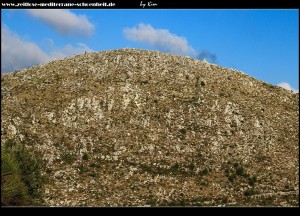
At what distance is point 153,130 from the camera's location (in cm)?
4925

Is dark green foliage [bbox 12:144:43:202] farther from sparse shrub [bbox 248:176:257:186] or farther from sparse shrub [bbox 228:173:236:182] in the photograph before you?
sparse shrub [bbox 248:176:257:186]

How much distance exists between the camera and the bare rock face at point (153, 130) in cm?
3925

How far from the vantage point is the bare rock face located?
39250 millimetres

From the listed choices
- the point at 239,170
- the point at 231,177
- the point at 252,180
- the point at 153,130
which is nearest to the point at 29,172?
the point at 153,130

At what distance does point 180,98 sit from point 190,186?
58.5 feet

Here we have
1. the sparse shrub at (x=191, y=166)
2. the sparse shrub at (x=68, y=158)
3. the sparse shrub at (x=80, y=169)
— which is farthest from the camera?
the sparse shrub at (x=68, y=158)

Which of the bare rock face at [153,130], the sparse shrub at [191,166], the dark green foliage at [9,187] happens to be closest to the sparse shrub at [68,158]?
the bare rock face at [153,130]

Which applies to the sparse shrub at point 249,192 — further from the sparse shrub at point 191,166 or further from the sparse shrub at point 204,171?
the sparse shrub at point 191,166

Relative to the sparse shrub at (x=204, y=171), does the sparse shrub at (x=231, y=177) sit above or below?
below

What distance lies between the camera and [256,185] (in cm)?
4034

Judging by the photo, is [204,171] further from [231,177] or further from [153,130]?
[153,130]

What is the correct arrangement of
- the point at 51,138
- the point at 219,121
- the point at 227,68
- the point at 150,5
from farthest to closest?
the point at 227,68, the point at 219,121, the point at 51,138, the point at 150,5

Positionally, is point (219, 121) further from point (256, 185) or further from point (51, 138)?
point (51, 138)
